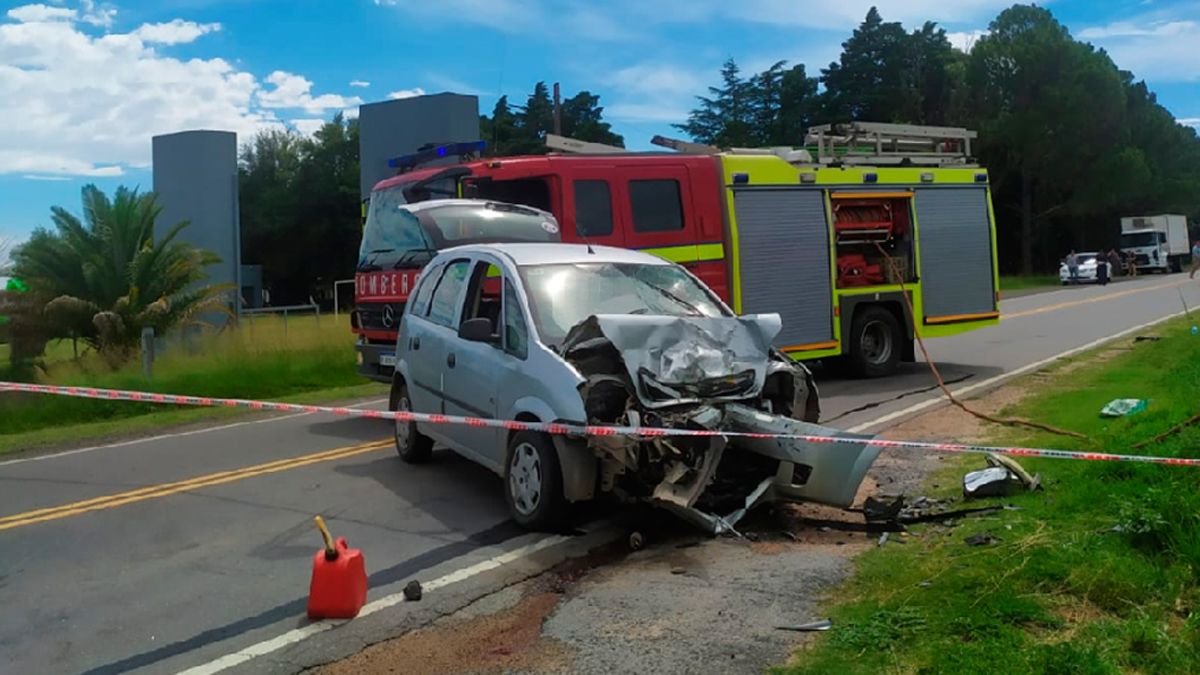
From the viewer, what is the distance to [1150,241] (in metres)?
54.9

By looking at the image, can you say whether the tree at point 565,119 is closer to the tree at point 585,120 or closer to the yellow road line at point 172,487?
the tree at point 585,120

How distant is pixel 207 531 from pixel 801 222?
338 inches

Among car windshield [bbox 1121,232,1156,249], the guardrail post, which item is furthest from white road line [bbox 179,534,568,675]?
car windshield [bbox 1121,232,1156,249]

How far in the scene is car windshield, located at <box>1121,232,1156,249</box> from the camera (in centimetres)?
5488

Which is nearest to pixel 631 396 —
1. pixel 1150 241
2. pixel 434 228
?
pixel 434 228

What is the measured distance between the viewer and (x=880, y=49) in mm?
67250

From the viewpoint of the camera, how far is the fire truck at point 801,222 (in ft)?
37.6

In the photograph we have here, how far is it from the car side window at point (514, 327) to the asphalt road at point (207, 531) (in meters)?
1.12

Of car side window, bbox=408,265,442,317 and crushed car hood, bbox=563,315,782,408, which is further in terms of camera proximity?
car side window, bbox=408,265,442,317

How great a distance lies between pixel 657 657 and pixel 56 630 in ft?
9.52

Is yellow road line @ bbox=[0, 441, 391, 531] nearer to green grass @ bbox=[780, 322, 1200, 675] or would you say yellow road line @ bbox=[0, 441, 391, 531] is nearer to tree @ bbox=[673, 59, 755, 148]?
green grass @ bbox=[780, 322, 1200, 675]

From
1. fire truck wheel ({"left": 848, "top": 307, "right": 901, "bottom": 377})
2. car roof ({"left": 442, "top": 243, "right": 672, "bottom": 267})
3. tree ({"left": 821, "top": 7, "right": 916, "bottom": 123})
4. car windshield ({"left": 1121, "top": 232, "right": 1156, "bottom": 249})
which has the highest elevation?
tree ({"left": 821, "top": 7, "right": 916, "bottom": 123})

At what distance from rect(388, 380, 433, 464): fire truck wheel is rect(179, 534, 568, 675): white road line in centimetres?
259

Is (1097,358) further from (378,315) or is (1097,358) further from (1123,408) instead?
(378,315)
